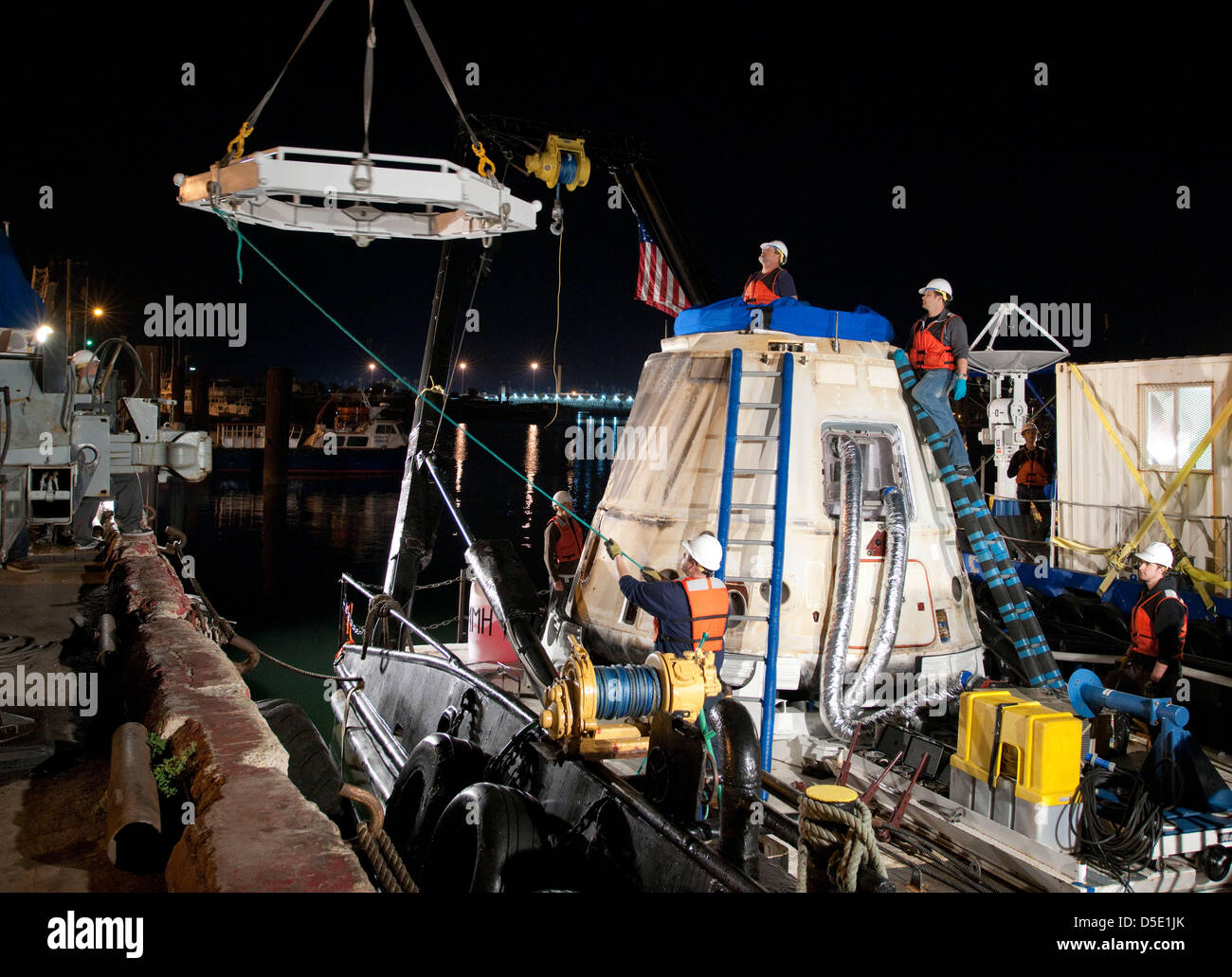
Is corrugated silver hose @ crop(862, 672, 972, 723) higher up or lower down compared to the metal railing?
lower down

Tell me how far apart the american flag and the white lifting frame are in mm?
5689

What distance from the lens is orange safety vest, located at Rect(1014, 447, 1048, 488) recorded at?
19.2 meters

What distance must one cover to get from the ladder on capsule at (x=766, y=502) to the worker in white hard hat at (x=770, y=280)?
91cm

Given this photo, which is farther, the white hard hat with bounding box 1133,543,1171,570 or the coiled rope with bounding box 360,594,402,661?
the coiled rope with bounding box 360,594,402,661

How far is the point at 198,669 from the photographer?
6129mm

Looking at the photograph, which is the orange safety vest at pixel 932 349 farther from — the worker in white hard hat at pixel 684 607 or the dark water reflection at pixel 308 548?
the dark water reflection at pixel 308 548

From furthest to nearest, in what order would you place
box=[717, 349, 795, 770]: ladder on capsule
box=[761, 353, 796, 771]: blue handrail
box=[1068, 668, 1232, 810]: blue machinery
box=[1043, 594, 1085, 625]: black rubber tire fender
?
box=[1043, 594, 1085, 625]: black rubber tire fender
box=[717, 349, 795, 770]: ladder on capsule
box=[761, 353, 796, 771]: blue handrail
box=[1068, 668, 1232, 810]: blue machinery

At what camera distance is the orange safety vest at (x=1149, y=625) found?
307 inches

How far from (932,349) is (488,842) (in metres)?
6.96

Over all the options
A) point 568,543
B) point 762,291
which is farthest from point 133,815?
point 568,543

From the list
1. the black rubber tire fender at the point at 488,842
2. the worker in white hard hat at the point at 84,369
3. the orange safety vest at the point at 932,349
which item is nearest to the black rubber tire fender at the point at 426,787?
the black rubber tire fender at the point at 488,842

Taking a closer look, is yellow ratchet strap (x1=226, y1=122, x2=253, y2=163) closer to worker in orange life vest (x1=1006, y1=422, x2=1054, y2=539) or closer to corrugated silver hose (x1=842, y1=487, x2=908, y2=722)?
corrugated silver hose (x1=842, y1=487, x2=908, y2=722)

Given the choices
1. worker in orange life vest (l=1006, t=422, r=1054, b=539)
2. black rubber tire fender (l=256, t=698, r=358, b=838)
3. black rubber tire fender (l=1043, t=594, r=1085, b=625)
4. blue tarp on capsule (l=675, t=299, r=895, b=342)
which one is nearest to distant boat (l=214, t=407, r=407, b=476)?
worker in orange life vest (l=1006, t=422, r=1054, b=539)
